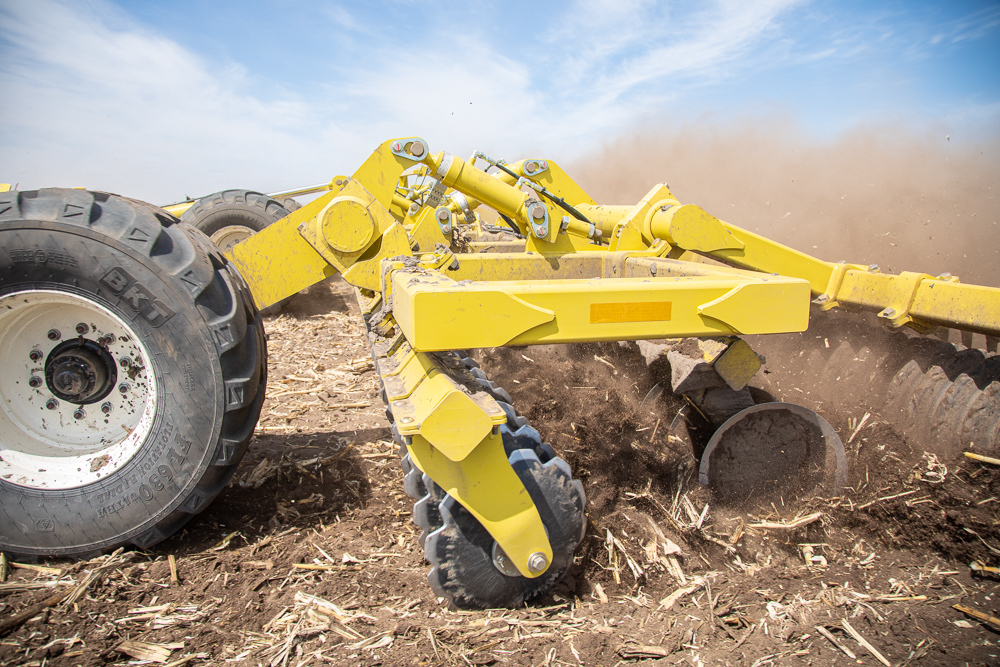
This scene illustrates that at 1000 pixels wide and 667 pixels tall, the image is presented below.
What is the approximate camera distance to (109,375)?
242 cm

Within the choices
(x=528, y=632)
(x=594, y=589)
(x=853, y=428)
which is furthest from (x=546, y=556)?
(x=853, y=428)

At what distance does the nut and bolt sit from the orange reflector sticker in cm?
85

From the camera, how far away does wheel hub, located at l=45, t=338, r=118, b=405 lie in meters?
2.38

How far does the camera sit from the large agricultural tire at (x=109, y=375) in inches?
88.2

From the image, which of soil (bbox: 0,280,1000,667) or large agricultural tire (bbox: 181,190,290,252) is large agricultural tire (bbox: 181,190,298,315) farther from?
soil (bbox: 0,280,1000,667)

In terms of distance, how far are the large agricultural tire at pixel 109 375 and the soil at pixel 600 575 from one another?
0.82ft

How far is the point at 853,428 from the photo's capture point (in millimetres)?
3342

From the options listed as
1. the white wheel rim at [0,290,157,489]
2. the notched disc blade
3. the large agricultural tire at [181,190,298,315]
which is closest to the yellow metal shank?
the white wheel rim at [0,290,157,489]

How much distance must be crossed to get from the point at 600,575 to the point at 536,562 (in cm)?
50

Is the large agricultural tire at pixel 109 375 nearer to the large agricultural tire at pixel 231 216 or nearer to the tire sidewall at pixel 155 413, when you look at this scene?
the tire sidewall at pixel 155 413

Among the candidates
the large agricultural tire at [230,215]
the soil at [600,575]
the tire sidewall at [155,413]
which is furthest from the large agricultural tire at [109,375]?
the large agricultural tire at [230,215]

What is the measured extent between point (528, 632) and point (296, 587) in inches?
36.5

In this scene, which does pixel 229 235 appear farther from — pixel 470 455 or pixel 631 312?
pixel 631 312

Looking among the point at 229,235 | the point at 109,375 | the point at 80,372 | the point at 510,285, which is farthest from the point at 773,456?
the point at 229,235
